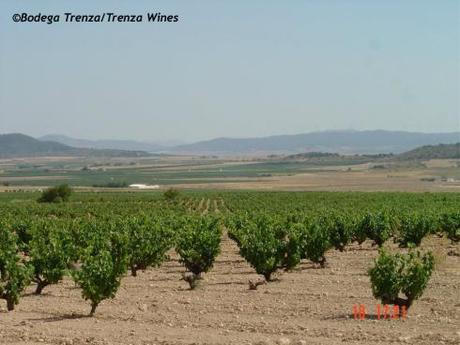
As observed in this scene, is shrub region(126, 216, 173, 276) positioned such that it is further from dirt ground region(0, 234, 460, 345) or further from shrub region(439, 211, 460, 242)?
shrub region(439, 211, 460, 242)

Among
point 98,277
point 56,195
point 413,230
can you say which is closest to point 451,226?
point 413,230

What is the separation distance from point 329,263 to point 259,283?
6.53 m

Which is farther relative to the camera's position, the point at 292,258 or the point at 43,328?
the point at 292,258

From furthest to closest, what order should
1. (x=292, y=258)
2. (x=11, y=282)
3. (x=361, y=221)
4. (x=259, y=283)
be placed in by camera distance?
(x=361, y=221) → (x=292, y=258) → (x=259, y=283) → (x=11, y=282)

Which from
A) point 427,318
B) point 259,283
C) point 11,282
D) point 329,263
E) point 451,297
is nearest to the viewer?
point 427,318

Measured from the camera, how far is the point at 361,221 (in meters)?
34.5

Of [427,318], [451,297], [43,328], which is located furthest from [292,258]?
[43,328]

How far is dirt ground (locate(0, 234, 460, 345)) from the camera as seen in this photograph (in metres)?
14.9

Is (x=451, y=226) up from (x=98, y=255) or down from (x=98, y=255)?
down

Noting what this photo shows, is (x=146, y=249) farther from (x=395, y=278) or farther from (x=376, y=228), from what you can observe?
(x=376, y=228)

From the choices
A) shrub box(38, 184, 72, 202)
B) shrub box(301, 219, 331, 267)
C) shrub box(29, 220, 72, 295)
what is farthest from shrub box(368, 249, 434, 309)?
shrub box(38, 184, 72, 202)

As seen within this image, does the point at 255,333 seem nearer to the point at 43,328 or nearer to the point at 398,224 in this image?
the point at 43,328

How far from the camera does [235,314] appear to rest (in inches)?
691

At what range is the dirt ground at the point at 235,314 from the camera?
14.9 metres
